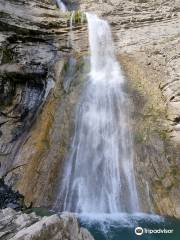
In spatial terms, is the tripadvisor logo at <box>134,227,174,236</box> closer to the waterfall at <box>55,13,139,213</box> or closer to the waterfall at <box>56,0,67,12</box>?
the waterfall at <box>55,13,139,213</box>

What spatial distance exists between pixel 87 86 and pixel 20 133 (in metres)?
3.81

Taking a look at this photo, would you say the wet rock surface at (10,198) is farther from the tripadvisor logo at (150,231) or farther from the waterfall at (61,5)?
the waterfall at (61,5)

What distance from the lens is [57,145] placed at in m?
15.0

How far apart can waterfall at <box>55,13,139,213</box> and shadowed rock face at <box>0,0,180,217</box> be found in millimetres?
387

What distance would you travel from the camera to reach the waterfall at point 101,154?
1338 centimetres

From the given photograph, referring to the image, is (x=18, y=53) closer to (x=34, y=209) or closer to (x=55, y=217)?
(x=34, y=209)

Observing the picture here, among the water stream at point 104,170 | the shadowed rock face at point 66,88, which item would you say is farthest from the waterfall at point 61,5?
the water stream at point 104,170

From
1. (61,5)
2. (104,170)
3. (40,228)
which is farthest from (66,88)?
(40,228)

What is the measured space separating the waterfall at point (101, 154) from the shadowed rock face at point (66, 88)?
387 mm

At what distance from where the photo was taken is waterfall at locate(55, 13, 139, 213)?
13.4 metres

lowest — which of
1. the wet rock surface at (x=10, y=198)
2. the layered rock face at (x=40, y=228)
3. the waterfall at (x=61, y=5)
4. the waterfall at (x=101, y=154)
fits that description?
the layered rock face at (x=40, y=228)

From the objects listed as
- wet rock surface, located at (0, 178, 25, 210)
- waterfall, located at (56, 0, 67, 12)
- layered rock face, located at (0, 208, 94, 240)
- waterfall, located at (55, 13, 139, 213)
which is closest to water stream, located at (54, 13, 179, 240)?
waterfall, located at (55, 13, 139, 213)

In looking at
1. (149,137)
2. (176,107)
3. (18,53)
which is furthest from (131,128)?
(18,53)

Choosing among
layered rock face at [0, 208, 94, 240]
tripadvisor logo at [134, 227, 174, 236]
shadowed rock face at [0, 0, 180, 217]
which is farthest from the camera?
shadowed rock face at [0, 0, 180, 217]
